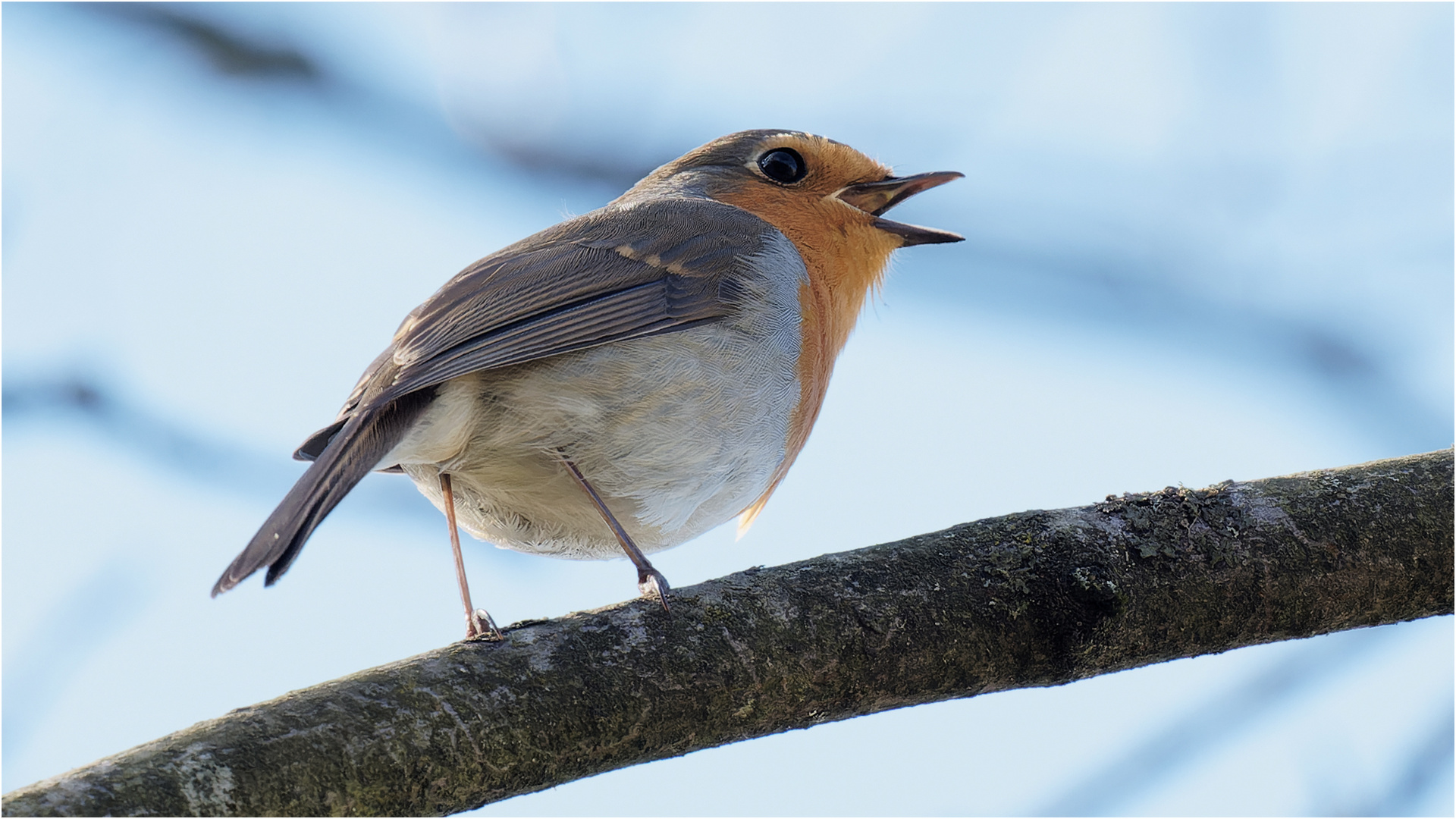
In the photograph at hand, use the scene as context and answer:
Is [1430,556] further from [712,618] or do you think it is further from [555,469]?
[555,469]

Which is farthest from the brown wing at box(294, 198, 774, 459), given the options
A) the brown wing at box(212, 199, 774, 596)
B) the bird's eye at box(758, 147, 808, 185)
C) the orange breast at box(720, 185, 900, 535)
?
the bird's eye at box(758, 147, 808, 185)

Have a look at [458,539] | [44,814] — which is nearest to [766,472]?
[458,539]

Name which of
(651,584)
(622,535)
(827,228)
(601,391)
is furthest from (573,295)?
(827,228)

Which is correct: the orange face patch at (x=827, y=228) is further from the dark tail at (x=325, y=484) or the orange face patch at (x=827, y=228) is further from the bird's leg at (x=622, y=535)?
the dark tail at (x=325, y=484)

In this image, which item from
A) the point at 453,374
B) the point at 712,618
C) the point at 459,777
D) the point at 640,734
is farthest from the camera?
the point at 453,374

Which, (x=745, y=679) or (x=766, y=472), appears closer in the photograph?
(x=745, y=679)

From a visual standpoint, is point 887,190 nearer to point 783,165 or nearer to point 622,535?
point 783,165

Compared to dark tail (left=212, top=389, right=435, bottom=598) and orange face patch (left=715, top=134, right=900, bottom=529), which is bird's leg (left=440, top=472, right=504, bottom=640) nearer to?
dark tail (left=212, top=389, right=435, bottom=598)
